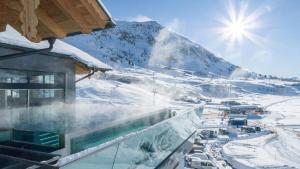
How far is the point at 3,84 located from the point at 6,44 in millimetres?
972

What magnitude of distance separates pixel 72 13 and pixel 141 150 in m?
1.86

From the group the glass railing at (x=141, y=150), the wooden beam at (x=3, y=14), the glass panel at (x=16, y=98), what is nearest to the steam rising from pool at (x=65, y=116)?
the glass panel at (x=16, y=98)

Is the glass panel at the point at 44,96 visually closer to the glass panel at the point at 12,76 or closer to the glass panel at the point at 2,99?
the glass panel at the point at 12,76

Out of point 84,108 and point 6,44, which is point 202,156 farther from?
point 6,44

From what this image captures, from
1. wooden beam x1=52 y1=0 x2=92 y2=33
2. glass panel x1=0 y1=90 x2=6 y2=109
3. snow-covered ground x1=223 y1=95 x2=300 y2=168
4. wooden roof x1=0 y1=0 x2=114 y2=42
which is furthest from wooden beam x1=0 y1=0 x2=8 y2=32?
snow-covered ground x1=223 y1=95 x2=300 y2=168

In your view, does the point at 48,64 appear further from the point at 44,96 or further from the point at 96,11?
the point at 96,11

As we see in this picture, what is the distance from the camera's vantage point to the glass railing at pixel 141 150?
242 centimetres

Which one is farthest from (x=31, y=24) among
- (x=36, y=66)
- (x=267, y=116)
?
(x=267, y=116)

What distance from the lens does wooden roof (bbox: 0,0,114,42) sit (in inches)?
156

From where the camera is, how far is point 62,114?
28.2 feet

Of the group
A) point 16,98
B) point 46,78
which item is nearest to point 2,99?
point 16,98

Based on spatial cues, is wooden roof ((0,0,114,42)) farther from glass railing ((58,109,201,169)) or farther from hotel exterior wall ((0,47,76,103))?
hotel exterior wall ((0,47,76,103))

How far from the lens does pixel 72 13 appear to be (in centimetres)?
418

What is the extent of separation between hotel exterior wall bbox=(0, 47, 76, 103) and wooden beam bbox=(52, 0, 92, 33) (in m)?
2.71
